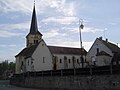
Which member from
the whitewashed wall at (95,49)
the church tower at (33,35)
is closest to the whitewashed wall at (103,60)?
the whitewashed wall at (95,49)

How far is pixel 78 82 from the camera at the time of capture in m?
33.3

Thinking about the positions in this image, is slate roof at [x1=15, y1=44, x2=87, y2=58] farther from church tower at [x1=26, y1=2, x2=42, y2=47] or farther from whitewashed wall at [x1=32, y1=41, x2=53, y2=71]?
church tower at [x1=26, y1=2, x2=42, y2=47]

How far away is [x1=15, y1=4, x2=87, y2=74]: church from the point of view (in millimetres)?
75938

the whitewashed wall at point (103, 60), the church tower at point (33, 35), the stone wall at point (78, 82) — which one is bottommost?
the stone wall at point (78, 82)

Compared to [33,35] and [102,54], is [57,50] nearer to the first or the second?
[33,35]

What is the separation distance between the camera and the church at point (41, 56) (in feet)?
249

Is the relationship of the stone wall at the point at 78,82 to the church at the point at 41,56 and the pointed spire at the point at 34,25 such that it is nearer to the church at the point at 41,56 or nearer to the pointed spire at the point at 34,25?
the church at the point at 41,56

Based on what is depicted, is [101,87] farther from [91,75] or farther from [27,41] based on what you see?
[27,41]

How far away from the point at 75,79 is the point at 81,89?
1745 mm

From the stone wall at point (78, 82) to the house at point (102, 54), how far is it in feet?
74.7

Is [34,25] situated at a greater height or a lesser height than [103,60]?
greater

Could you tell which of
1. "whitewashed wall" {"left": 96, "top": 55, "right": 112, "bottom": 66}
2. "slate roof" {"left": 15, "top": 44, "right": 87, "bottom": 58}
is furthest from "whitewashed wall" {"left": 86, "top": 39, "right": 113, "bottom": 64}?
"slate roof" {"left": 15, "top": 44, "right": 87, "bottom": 58}

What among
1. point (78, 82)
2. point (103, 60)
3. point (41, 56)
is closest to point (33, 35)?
point (41, 56)

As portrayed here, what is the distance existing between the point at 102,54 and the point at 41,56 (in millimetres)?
19314
